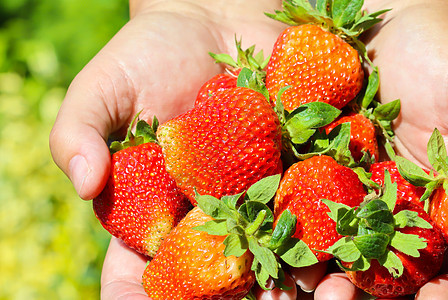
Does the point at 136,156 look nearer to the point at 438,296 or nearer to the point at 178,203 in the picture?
the point at 178,203

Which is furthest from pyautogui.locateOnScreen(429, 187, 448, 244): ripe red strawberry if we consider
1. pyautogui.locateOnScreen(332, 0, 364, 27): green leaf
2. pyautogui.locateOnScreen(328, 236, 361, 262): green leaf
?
pyautogui.locateOnScreen(332, 0, 364, 27): green leaf

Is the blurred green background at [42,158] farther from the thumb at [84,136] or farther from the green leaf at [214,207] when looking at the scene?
the green leaf at [214,207]

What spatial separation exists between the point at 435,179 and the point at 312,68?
0.53 m

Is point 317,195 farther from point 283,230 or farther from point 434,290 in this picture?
point 434,290

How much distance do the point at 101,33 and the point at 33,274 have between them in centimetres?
158

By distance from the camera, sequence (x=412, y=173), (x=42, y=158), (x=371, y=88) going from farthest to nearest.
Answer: (x=42, y=158), (x=371, y=88), (x=412, y=173)

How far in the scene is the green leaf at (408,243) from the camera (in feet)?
4.65

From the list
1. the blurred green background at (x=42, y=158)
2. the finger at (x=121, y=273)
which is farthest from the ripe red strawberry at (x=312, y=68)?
the blurred green background at (x=42, y=158)

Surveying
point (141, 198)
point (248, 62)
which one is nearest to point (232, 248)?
point (141, 198)

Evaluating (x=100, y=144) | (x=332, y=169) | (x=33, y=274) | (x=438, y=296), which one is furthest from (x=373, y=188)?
(x=33, y=274)

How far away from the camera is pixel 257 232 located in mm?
1474

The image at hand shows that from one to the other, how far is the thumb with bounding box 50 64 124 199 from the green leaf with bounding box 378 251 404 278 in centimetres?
83

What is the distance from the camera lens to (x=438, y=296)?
59.1 inches

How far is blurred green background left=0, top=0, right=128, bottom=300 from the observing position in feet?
9.42
